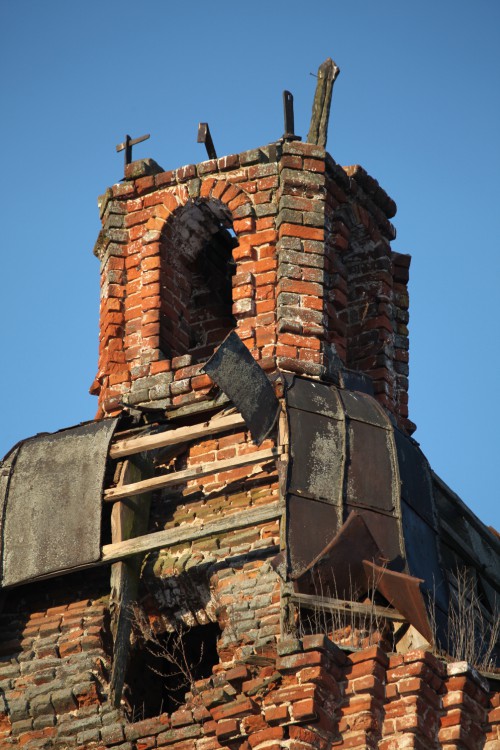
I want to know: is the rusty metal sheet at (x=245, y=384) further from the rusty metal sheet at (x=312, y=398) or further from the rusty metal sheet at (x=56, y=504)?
the rusty metal sheet at (x=56, y=504)

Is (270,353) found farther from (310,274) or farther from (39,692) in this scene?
(39,692)

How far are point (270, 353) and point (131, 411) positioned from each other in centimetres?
114

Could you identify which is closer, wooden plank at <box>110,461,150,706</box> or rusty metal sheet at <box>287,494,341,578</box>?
rusty metal sheet at <box>287,494,341,578</box>

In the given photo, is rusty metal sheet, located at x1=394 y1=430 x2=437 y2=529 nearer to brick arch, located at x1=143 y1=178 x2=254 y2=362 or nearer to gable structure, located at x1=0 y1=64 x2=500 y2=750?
gable structure, located at x1=0 y1=64 x2=500 y2=750

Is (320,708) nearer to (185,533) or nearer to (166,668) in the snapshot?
(185,533)

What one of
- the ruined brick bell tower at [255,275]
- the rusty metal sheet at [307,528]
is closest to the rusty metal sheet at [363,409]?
the ruined brick bell tower at [255,275]

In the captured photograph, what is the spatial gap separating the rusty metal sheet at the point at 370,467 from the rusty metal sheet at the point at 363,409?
0.06 m

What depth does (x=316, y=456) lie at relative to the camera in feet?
62.6

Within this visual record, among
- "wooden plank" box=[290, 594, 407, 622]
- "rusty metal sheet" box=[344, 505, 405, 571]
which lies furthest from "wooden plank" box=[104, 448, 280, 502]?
"wooden plank" box=[290, 594, 407, 622]

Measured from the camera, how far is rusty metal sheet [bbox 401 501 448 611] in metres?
18.9

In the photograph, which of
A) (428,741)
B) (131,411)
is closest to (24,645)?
(131,411)

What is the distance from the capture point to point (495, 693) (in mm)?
17578

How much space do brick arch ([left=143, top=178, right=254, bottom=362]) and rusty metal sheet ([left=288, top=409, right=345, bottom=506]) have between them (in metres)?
1.87

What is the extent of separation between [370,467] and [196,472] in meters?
1.27
